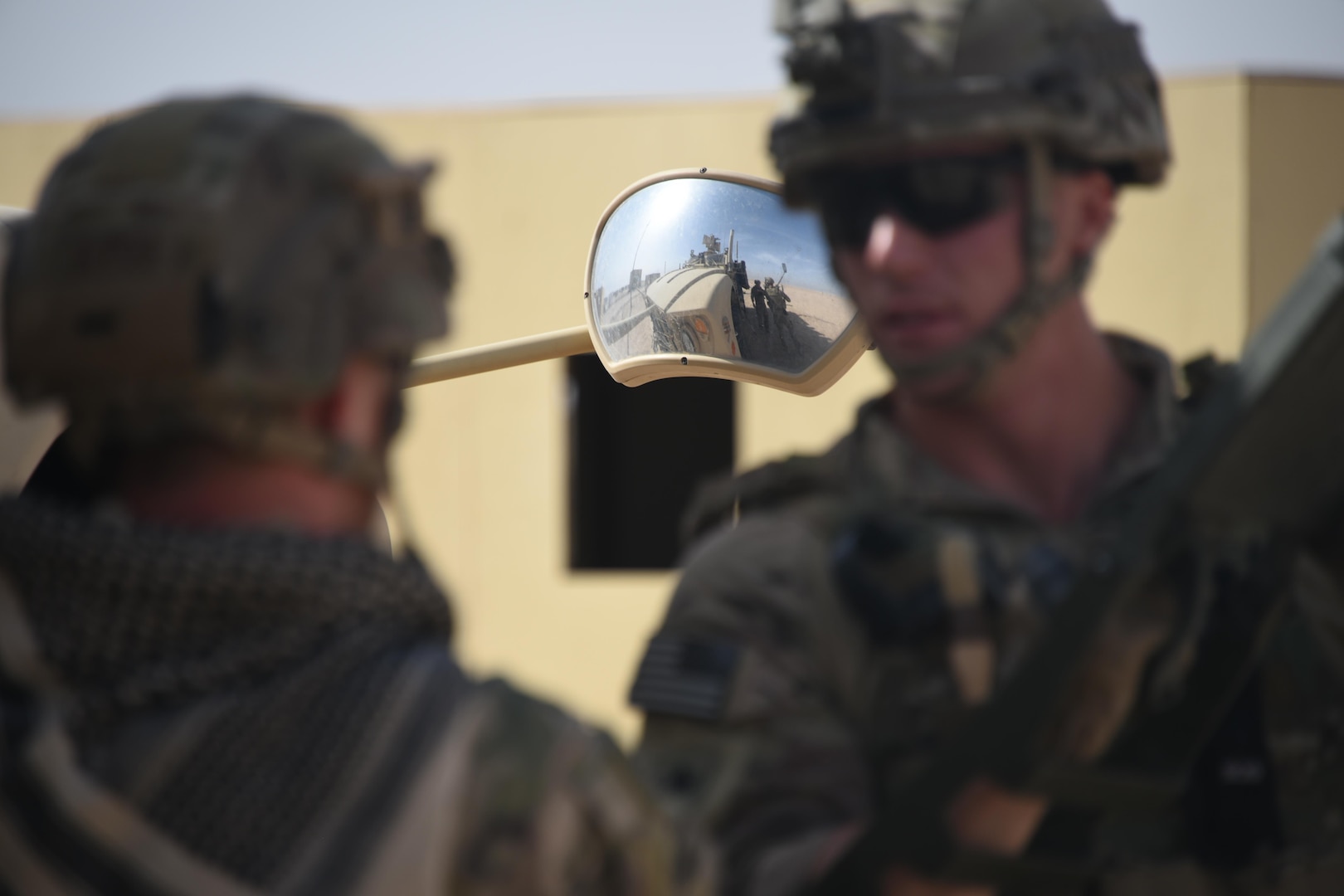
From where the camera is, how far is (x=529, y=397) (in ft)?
44.9

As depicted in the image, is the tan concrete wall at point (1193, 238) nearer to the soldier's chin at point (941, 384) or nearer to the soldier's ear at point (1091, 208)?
Result: the soldier's ear at point (1091, 208)

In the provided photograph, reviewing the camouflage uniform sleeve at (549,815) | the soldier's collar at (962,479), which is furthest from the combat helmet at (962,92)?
the camouflage uniform sleeve at (549,815)

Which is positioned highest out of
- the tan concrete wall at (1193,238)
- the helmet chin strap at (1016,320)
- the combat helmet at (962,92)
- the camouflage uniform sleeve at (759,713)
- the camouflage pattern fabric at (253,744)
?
the combat helmet at (962,92)

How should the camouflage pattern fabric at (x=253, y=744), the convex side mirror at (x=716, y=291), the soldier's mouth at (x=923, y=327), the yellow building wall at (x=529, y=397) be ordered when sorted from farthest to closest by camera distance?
the yellow building wall at (x=529, y=397), the convex side mirror at (x=716, y=291), the soldier's mouth at (x=923, y=327), the camouflage pattern fabric at (x=253, y=744)

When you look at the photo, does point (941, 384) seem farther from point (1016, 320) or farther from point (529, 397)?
point (529, 397)

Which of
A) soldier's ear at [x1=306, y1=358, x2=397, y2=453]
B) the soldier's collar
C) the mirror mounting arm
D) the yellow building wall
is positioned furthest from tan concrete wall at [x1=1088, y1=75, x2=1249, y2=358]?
soldier's ear at [x1=306, y1=358, x2=397, y2=453]

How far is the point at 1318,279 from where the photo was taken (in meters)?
2.10

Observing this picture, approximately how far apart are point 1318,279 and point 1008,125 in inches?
17.8

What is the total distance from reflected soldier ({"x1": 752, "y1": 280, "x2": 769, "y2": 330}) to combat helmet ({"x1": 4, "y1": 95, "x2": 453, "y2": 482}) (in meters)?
1.50

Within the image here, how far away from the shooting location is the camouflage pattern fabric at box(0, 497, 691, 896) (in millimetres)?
1849

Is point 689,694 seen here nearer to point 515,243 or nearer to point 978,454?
point 978,454

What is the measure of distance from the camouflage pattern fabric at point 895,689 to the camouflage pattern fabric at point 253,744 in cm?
28

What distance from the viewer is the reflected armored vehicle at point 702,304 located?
138 inches

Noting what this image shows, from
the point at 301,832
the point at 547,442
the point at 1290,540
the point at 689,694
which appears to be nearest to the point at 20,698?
the point at 301,832
